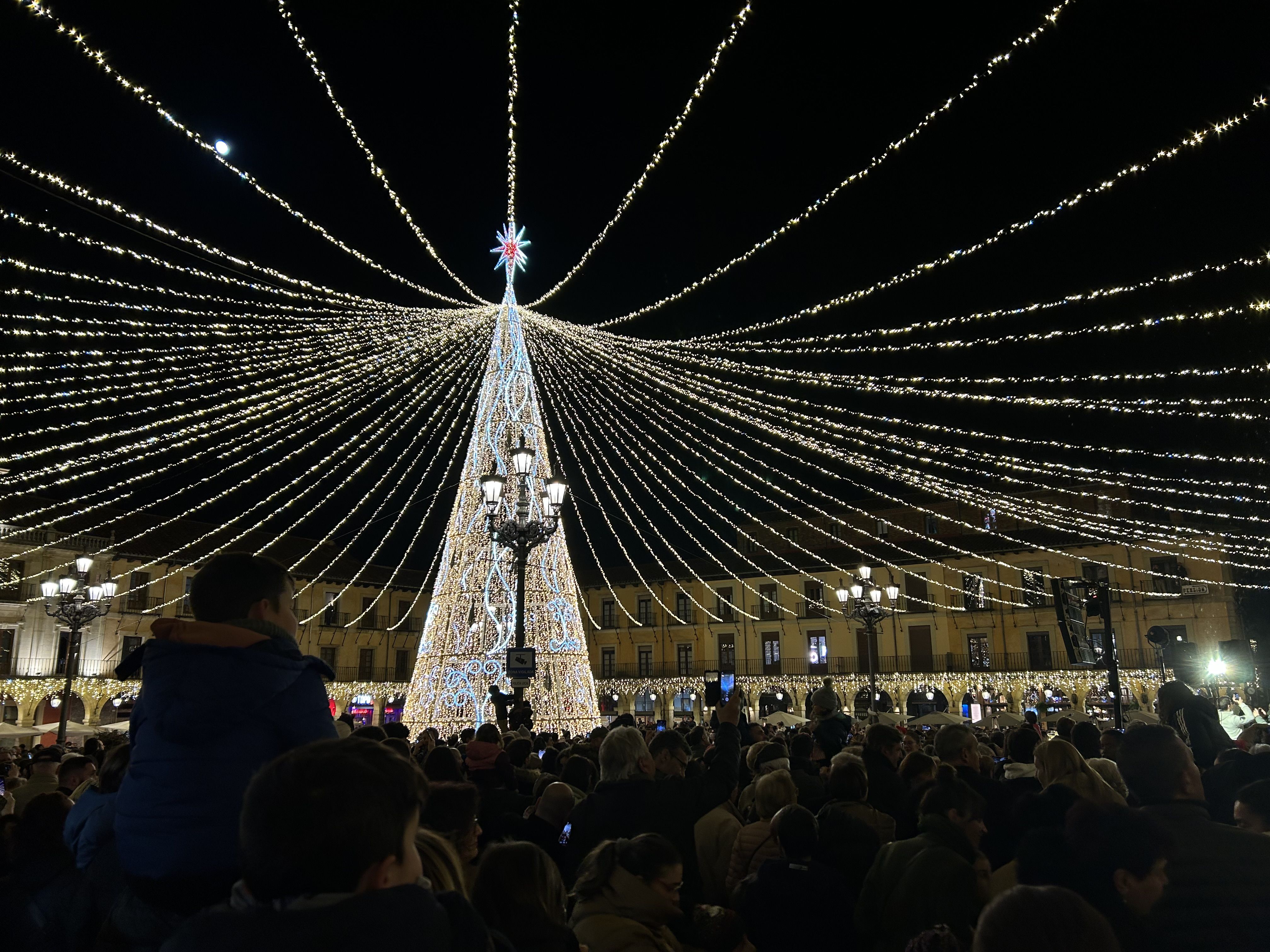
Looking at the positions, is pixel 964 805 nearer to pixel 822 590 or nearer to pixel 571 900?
pixel 571 900

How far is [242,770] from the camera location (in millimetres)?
2158

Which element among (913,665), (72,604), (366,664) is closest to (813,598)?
(913,665)

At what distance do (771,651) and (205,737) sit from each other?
40642mm

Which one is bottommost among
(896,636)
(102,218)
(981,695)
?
(981,695)

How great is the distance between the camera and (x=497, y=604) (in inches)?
622

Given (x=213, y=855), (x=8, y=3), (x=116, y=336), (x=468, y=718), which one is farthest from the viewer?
(x=468, y=718)

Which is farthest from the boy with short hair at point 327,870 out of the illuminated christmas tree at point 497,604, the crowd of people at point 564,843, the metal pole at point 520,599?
the illuminated christmas tree at point 497,604

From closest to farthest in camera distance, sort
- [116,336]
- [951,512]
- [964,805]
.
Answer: [964,805] < [116,336] < [951,512]

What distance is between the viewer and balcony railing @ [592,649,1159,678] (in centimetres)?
3444

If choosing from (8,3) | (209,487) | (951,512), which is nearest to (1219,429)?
(951,512)

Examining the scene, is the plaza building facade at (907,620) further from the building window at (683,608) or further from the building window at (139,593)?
the building window at (139,593)

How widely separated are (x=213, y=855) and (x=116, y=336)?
11.0 m

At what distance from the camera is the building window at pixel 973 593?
122ft

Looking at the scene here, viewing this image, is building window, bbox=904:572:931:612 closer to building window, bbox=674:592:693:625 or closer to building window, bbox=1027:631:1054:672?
building window, bbox=1027:631:1054:672
